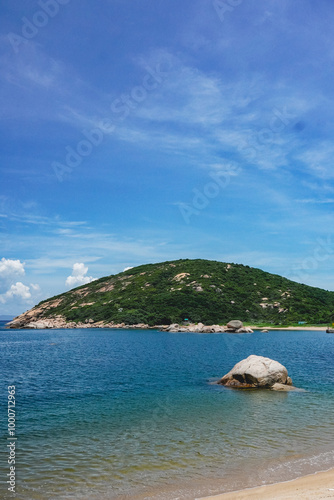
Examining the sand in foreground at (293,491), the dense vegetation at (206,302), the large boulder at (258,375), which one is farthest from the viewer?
the dense vegetation at (206,302)

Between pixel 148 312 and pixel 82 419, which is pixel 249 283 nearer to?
pixel 148 312

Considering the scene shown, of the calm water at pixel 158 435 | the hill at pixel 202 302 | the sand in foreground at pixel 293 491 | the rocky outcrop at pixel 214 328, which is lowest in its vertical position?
the rocky outcrop at pixel 214 328

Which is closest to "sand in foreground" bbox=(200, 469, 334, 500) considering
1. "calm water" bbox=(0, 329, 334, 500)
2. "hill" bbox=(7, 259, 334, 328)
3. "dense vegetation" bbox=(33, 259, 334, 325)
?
"calm water" bbox=(0, 329, 334, 500)

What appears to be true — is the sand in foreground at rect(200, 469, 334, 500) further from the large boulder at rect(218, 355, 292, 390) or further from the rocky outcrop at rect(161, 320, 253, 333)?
Answer: the rocky outcrop at rect(161, 320, 253, 333)

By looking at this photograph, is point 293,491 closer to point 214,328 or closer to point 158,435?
point 158,435

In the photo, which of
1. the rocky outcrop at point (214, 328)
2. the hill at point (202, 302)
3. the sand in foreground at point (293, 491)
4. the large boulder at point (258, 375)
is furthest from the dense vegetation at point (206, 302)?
the sand in foreground at point (293, 491)

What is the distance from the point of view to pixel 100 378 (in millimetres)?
38969

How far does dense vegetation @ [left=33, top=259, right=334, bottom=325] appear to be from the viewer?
149625 millimetres

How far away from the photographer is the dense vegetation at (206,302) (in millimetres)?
149625

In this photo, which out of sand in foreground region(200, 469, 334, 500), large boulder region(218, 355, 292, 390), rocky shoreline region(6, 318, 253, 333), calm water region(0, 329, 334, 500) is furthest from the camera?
rocky shoreline region(6, 318, 253, 333)

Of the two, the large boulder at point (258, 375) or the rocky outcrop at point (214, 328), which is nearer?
the large boulder at point (258, 375)

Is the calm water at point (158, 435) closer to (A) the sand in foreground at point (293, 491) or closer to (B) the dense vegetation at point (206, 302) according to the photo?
(A) the sand in foreground at point (293, 491)

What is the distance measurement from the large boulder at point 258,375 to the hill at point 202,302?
108596 millimetres

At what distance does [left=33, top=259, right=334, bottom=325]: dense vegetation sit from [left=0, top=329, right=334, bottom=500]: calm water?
364 feet
